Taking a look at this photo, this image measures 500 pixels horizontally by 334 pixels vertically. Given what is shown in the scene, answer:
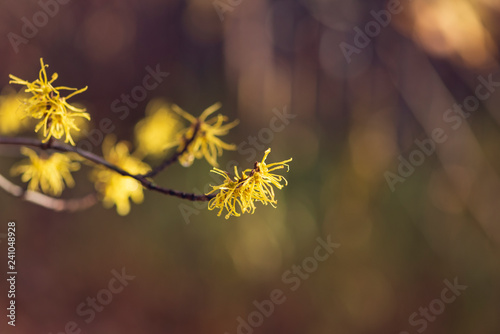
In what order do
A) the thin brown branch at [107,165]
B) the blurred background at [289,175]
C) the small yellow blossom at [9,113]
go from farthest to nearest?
the blurred background at [289,175] → the small yellow blossom at [9,113] → the thin brown branch at [107,165]

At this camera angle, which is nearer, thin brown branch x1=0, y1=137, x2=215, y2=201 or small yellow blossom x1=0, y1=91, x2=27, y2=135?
thin brown branch x1=0, y1=137, x2=215, y2=201

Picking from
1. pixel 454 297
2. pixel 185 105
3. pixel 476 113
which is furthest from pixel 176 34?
pixel 454 297

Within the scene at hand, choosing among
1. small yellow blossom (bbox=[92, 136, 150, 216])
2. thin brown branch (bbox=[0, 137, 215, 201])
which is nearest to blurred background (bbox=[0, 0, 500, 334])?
small yellow blossom (bbox=[92, 136, 150, 216])

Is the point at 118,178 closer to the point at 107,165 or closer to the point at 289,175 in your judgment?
the point at 107,165

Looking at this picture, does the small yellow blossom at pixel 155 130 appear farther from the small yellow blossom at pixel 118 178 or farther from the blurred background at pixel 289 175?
the blurred background at pixel 289 175

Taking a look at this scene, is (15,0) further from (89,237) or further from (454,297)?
(454,297)

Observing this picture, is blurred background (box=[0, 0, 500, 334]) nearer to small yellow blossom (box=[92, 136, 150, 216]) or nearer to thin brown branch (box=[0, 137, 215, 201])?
small yellow blossom (box=[92, 136, 150, 216])

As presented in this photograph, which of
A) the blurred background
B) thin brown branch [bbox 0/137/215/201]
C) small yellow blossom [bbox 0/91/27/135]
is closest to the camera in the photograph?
thin brown branch [bbox 0/137/215/201]

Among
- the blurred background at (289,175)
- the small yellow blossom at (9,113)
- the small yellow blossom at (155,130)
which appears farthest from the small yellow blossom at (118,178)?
the blurred background at (289,175)
